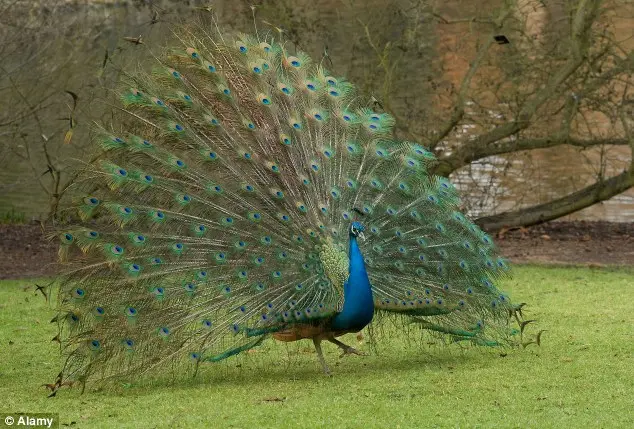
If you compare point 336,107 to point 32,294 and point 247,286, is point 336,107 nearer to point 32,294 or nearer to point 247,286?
point 247,286

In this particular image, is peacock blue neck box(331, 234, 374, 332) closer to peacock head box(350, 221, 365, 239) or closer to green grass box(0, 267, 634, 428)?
peacock head box(350, 221, 365, 239)

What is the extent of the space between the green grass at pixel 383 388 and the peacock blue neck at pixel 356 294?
489mm

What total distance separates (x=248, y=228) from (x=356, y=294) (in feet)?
3.16

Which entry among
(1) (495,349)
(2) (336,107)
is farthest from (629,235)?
(2) (336,107)

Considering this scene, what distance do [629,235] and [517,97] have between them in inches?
93.3

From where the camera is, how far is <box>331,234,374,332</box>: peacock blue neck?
672cm

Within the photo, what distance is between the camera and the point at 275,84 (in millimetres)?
7613

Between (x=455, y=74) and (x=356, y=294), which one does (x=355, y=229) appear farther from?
(x=455, y=74)

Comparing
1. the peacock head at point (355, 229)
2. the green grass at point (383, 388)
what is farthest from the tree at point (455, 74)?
the peacock head at point (355, 229)

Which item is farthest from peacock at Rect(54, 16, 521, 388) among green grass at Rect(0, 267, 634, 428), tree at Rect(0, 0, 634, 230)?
tree at Rect(0, 0, 634, 230)

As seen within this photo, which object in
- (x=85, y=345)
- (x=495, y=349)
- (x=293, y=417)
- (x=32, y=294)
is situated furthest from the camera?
(x=32, y=294)

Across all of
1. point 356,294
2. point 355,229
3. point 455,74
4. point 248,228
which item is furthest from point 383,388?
point 455,74

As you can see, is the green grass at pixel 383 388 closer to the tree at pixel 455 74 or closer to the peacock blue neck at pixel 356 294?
the peacock blue neck at pixel 356 294

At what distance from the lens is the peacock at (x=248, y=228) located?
6.84 m
